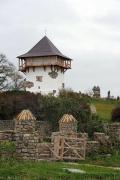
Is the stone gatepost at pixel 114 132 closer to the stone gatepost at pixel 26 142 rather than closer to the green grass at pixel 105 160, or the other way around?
the green grass at pixel 105 160

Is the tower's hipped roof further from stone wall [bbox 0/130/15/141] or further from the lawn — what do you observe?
the lawn

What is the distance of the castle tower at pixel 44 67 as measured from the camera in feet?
303

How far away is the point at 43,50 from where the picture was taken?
Answer: 93750mm

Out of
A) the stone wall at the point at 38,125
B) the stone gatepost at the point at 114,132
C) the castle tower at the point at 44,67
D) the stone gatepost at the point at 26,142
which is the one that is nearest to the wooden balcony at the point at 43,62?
the castle tower at the point at 44,67

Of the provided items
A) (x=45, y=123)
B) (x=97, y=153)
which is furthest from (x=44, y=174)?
(x=45, y=123)

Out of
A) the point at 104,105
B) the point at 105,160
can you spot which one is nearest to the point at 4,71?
the point at 104,105

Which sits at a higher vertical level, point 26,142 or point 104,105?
point 104,105

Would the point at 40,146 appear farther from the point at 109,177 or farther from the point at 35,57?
the point at 35,57

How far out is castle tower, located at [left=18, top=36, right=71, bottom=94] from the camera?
9238 cm

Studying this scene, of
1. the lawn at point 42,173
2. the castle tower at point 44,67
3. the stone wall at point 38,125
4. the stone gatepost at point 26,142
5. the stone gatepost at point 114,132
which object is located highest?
the castle tower at point 44,67

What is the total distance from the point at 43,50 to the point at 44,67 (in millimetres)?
2691

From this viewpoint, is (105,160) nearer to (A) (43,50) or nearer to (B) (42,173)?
(B) (42,173)

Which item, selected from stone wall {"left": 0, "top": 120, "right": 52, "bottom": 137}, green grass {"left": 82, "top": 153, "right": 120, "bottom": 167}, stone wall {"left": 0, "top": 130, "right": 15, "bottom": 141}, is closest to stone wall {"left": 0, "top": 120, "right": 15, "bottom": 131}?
stone wall {"left": 0, "top": 120, "right": 52, "bottom": 137}

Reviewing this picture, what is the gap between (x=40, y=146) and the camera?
2652 centimetres
